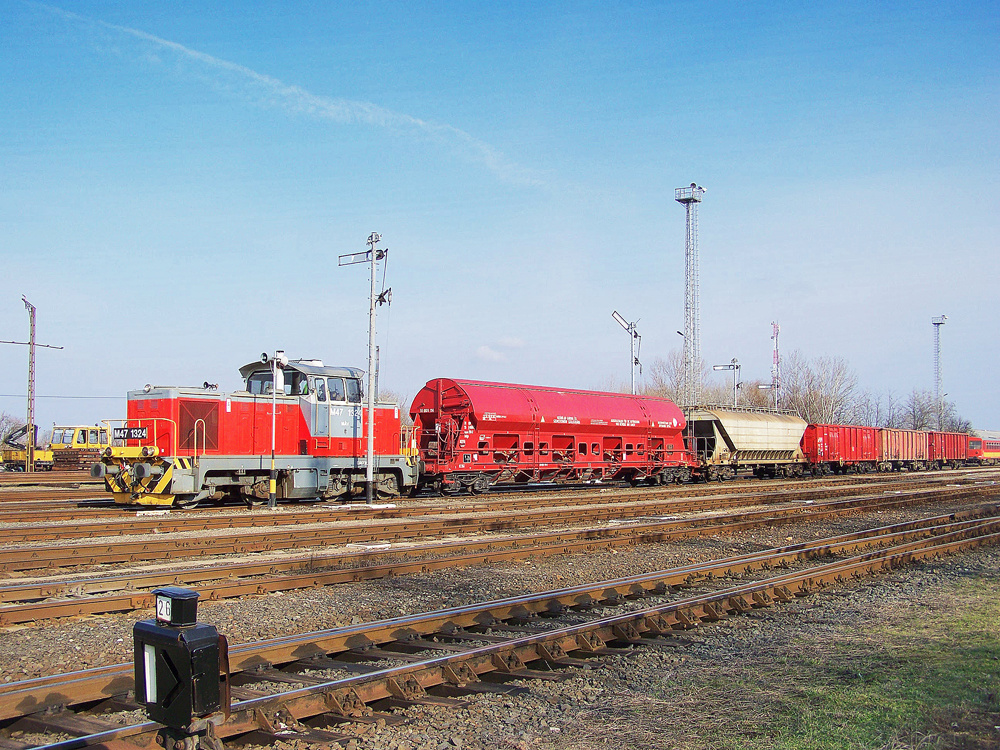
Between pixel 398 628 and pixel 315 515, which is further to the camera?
pixel 315 515

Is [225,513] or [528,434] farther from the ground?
[528,434]

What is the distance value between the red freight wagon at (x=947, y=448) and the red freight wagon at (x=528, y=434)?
35159 millimetres

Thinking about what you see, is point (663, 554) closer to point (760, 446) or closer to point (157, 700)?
point (157, 700)

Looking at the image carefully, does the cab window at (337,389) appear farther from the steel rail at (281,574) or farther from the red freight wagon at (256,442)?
the steel rail at (281,574)

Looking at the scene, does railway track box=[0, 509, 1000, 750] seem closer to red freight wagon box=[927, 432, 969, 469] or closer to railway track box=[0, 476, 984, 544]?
railway track box=[0, 476, 984, 544]

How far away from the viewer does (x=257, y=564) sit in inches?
432

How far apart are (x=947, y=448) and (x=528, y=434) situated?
4804 cm

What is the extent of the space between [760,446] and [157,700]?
3877 cm

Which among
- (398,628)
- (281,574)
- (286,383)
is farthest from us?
(286,383)

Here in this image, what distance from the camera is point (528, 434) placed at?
27.7 meters

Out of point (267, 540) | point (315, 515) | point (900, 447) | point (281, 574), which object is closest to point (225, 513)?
point (315, 515)

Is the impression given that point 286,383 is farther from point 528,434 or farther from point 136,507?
point 528,434

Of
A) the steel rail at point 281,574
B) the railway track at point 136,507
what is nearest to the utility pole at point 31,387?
the railway track at point 136,507

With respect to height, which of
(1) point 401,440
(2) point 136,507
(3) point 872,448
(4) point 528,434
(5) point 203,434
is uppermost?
(5) point 203,434
